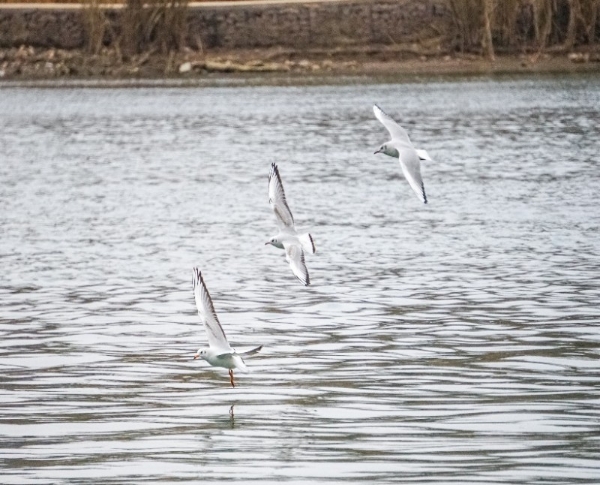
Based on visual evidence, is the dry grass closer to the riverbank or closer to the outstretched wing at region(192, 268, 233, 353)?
the riverbank

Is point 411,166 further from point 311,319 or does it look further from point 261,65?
point 261,65

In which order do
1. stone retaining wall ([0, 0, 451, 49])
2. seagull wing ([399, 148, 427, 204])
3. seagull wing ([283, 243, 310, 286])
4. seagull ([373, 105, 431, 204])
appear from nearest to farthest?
seagull wing ([283, 243, 310, 286])
seagull wing ([399, 148, 427, 204])
seagull ([373, 105, 431, 204])
stone retaining wall ([0, 0, 451, 49])

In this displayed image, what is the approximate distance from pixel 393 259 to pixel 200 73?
37.8 metres

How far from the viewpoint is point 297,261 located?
40.9 feet

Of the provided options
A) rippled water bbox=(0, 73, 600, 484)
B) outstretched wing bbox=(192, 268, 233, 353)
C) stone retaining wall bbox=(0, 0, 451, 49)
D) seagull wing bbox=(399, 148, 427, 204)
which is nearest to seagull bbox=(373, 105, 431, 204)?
seagull wing bbox=(399, 148, 427, 204)

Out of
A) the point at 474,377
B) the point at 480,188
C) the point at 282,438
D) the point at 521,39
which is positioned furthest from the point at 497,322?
the point at 521,39

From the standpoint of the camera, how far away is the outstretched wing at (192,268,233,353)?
11094 mm

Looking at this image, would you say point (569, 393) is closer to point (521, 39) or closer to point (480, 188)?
point (480, 188)

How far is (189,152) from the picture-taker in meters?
34.9

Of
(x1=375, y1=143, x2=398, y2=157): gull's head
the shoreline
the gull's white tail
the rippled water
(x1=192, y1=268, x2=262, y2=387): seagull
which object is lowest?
the shoreline

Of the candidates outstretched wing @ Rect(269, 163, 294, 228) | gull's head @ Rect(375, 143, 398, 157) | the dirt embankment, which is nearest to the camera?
outstretched wing @ Rect(269, 163, 294, 228)

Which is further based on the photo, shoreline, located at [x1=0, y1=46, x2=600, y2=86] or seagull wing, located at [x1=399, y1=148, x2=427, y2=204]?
shoreline, located at [x1=0, y1=46, x2=600, y2=86]

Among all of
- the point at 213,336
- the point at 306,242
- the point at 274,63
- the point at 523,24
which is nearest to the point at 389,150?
the point at 306,242

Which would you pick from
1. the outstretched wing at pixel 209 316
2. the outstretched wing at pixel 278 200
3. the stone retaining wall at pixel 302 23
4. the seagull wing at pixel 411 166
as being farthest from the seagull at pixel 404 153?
the stone retaining wall at pixel 302 23
